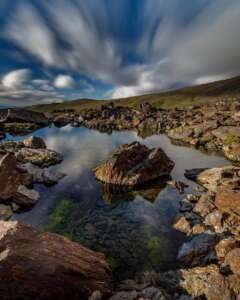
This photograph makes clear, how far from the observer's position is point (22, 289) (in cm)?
768

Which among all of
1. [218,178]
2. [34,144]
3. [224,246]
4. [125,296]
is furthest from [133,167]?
[34,144]

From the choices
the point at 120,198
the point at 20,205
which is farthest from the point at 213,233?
the point at 20,205

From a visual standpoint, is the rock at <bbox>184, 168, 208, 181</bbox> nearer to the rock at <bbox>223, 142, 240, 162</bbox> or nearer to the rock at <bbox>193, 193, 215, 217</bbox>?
the rock at <bbox>193, 193, 215, 217</bbox>

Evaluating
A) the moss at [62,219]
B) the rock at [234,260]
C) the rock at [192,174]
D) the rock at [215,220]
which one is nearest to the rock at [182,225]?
the rock at [215,220]

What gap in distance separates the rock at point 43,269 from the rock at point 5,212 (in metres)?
9.35

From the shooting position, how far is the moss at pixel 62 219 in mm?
15994

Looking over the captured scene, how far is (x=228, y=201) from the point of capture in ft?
57.1

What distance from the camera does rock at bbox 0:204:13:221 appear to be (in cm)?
1690

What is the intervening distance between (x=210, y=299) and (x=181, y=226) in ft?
22.6

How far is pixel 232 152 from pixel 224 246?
29366mm

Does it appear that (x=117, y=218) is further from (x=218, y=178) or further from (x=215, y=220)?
(x=218, y=178)

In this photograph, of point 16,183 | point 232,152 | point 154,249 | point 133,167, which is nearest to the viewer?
point 154,249

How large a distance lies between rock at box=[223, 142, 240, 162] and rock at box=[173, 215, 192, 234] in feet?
79.1

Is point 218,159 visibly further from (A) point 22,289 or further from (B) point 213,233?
(A) point 22,289
